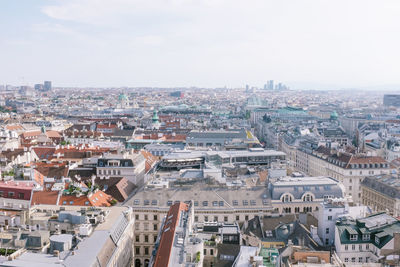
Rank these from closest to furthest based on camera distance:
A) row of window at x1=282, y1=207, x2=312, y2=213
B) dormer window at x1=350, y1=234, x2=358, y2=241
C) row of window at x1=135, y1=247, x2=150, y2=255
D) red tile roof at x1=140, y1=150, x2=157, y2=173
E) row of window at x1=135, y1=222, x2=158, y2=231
Answer: dormer window at x1=350, y1=234, x2=358, y2=241 < row of window at x1=135, y1=247, x2=150, y2=255 < row of window at x1=135, y1=222, x2=158, y2=231 < row of window at x1=282, y1=207, x2=312, y2=213 < red tile roof at x1=140, y1=150, x2=157, y2=173

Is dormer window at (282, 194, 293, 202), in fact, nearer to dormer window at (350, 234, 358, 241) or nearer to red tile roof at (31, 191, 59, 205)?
dormer window at (350, 234, 358, 241)

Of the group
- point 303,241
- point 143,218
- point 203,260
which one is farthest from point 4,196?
point 303,241

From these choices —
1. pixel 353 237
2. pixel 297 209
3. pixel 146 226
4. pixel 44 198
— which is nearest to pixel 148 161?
pixel 146 226

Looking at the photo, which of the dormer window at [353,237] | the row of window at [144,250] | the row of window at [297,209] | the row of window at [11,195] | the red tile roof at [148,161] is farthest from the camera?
the red tile roof at [148,161]

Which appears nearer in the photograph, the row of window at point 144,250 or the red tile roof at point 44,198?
the row of window at point 144,250

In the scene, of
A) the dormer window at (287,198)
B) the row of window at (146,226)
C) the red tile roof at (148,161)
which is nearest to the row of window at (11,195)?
the row of window at (146,226)

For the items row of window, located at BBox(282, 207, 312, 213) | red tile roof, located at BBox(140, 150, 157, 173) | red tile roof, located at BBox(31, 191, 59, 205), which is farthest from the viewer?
red tile roof, located at BBox(140, 150, 157, 173)

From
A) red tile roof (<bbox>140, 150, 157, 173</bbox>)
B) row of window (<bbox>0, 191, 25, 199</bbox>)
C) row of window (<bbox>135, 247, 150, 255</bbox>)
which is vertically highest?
row of window (<bbox>0, 191, 25, 199</bbox>)

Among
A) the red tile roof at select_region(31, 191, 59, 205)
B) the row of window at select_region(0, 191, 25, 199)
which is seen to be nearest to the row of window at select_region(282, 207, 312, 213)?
the red tile roof at select_region(31, 191, 59, 205)

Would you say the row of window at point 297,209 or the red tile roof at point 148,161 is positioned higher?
the red tile roof at point 148,161

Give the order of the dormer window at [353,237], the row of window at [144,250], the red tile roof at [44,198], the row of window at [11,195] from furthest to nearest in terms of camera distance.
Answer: the red tile roof at [44,198] → the row of window at [144,250] → the row of window at [11,195] → the dormer window at [353,237]

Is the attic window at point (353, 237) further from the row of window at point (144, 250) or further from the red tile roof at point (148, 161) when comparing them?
the red tile roof at point (148, 161)
